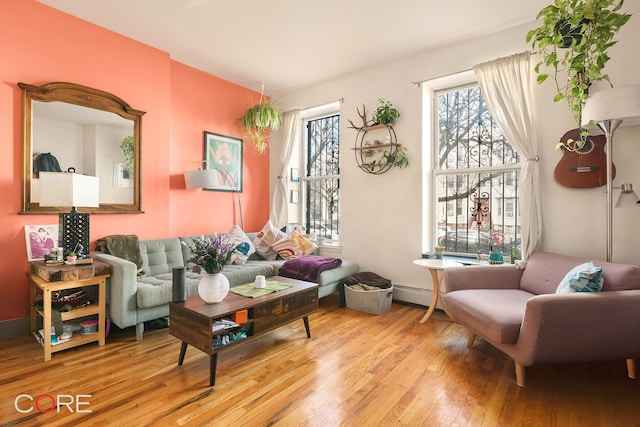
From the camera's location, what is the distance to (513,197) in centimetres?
333

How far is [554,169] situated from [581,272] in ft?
4.03

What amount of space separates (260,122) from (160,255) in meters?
2.22

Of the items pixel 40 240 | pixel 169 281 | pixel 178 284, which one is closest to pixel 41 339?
pixel 40 240

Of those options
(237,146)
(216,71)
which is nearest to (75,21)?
(216,71)

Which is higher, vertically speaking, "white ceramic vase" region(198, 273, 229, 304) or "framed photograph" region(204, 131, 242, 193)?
"framed photograph" region(204, 131, 242, 193)

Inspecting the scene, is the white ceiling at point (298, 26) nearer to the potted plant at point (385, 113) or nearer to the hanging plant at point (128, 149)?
the potted plant at point (385, 113)

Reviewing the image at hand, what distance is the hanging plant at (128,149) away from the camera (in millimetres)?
3381

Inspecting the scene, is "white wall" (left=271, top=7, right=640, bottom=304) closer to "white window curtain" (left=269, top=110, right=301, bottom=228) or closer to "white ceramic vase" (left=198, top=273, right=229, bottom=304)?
"white window curtain" (left=269, top=110, right=301, bottom=228)

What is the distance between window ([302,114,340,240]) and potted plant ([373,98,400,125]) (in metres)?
0.85

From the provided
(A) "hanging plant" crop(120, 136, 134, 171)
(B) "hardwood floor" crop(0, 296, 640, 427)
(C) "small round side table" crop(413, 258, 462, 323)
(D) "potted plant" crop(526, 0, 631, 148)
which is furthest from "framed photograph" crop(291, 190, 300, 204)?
(D) "potted plant" crop(526, 0, 631, 148)

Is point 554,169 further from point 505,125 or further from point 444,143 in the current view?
point 444,143

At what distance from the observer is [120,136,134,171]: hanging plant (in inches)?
133

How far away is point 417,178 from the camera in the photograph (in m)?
3.72

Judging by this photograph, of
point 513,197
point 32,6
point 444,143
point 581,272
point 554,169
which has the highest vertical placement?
point 32,6
